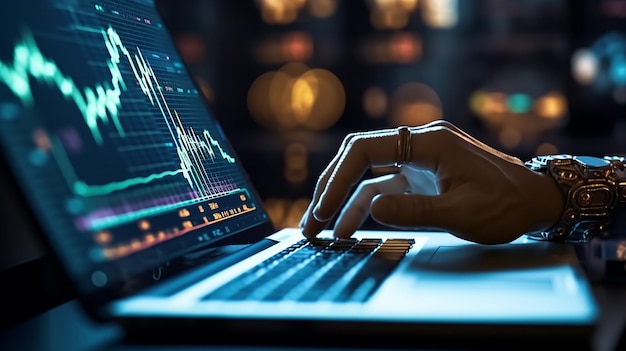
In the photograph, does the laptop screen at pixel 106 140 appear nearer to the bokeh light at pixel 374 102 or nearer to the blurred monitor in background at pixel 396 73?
the blurred monitor in background at pixel 396 73

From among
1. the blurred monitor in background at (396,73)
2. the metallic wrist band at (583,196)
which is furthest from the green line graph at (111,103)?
the blurred monitor in background at (396,73)

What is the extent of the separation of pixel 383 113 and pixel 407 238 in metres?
2.34

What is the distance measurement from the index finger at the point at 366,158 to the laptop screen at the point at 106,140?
0.34 ft

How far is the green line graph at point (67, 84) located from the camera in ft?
1.77

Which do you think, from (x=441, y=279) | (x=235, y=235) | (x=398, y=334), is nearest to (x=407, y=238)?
(x=235, y=235)

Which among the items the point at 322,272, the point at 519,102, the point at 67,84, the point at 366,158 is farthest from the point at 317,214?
the point at 519,102

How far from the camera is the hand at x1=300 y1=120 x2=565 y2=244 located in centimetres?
77

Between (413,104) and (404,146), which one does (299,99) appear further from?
(404,146)

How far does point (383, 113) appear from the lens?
321 centimetres

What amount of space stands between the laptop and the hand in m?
0.03

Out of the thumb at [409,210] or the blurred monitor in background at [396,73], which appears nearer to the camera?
the thumb at [409,210]

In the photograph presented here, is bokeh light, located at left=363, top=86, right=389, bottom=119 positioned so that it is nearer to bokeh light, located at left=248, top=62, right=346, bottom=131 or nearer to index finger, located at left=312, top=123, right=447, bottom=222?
bokeh light, located at left=248, top=62, right=346, bottom=131

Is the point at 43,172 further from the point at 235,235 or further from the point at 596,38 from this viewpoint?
the point at 596,38

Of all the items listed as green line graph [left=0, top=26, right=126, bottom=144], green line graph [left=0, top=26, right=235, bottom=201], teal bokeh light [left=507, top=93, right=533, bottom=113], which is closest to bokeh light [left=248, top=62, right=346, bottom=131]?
teal bokeh light [left=507, top=93, right=533, bottom=113]
